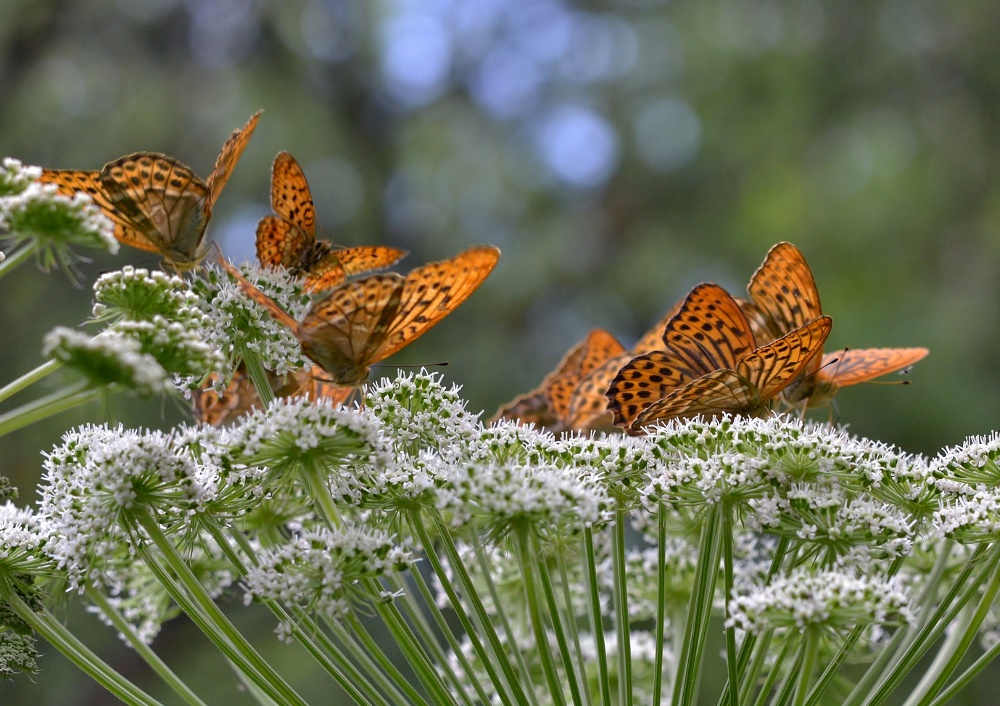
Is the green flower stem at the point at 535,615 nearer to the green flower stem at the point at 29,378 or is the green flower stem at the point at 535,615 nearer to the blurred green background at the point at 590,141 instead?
the green flower stem at the point at 29,378

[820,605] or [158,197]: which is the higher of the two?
[158,197]

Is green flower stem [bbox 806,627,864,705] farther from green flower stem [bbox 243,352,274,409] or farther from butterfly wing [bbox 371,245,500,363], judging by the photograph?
green flower stem [bbox 243,352,274,409]

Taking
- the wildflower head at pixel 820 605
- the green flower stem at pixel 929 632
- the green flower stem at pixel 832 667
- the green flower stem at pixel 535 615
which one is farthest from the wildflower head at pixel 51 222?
the green flower stem at pixel 929 632

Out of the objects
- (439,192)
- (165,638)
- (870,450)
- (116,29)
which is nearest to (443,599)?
(870,450)

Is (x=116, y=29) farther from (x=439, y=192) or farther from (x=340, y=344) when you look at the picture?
(x=340, y=344)

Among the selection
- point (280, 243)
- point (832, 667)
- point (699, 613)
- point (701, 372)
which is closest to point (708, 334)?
point (701, 372)

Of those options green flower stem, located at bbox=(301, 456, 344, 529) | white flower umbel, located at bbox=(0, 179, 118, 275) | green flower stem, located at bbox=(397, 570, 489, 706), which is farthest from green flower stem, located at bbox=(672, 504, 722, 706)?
white flower umbel, located at bbox=(0, 179, 118, 275)

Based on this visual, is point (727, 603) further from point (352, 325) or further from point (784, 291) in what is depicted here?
point (784, 291)
